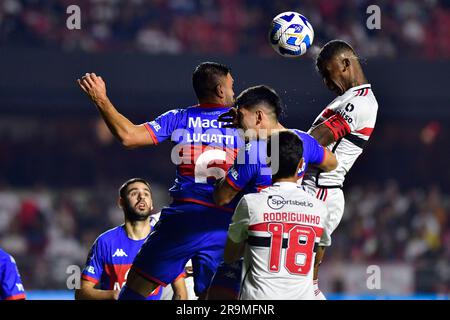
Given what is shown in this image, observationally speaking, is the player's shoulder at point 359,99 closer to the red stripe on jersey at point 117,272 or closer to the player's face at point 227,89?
the player's face at point 227,89

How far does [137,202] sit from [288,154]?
3.23m

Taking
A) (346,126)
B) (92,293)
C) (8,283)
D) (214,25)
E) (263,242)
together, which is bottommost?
(92,293)

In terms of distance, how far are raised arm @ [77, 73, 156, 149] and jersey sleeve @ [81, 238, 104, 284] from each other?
2.21m

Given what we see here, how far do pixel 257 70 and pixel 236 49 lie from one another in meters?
0.75

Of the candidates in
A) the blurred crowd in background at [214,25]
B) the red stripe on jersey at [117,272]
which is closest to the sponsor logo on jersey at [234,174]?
the red stripe on jersey at [117,272]

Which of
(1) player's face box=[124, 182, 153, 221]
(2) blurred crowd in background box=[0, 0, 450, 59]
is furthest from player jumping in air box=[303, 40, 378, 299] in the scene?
(2) blurred crowd in background box=[0, 0, 450, 59]

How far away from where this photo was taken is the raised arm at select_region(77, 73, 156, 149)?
6539mm

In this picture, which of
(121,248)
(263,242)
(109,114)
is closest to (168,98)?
(121,248)

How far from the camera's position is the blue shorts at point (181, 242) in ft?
22.5

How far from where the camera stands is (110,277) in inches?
346

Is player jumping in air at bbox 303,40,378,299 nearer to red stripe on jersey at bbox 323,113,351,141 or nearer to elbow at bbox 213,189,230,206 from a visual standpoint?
red stripe on jersey at bbox 323,113,351,141

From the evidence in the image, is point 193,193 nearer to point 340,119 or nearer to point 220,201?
point 220,201

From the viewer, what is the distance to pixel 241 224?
230 inches

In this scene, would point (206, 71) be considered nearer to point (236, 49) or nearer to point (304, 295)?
point (304, 295)
